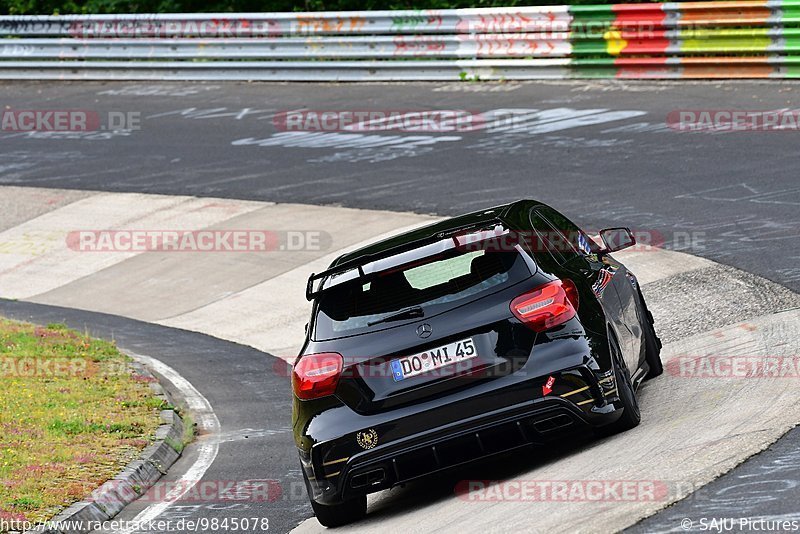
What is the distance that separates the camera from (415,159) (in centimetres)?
1883

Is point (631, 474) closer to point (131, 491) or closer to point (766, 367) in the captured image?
point (766, 367)

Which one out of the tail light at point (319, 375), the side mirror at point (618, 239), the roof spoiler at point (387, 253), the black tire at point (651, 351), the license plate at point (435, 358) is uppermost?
the roof spoiler at point (387, 253)

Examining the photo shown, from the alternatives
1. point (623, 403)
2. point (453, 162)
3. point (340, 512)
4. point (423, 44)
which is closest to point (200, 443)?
point (340, 512)

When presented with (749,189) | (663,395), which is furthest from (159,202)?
(663,395)

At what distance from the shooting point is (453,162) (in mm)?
18266

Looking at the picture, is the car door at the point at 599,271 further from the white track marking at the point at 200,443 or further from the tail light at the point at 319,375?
the white track marking at the point at 200,443

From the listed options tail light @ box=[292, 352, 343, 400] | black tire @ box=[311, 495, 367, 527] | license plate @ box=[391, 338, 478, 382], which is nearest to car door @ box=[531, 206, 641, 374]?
license plate @ box=[391, 338, 478, 382]

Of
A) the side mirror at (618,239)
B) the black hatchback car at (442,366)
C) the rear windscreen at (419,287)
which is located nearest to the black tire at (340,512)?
the black hatchback car at (442,366)

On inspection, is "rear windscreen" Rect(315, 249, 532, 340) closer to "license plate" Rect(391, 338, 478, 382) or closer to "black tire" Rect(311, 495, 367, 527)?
"license plate" Rect(391, 338, 478, 382)

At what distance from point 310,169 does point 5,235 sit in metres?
4.52

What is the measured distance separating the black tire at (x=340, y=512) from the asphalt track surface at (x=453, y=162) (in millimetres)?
439

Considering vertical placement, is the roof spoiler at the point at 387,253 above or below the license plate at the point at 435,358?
above

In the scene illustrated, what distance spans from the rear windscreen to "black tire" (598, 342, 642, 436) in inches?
31.2

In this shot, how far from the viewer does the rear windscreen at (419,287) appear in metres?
7.47
